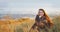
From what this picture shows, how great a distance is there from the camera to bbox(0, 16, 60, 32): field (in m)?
1.22

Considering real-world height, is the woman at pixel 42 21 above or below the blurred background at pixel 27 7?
below

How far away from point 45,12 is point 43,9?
34 millimetres

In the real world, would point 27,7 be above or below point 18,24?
above

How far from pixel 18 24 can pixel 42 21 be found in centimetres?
23

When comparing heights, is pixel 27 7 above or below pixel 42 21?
above

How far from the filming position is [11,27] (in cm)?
123

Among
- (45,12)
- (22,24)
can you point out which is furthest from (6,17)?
(45,12)

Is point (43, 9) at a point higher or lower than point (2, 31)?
higher

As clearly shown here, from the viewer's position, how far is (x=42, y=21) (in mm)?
1255

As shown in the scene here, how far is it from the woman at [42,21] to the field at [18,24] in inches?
1.8

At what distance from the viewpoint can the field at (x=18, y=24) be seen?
4.01ft

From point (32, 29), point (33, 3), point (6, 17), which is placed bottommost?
point (32, 29)

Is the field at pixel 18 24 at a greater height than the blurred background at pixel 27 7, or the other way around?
the blurred background at pixel 27 7

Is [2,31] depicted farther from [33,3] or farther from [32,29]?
[33,3]
